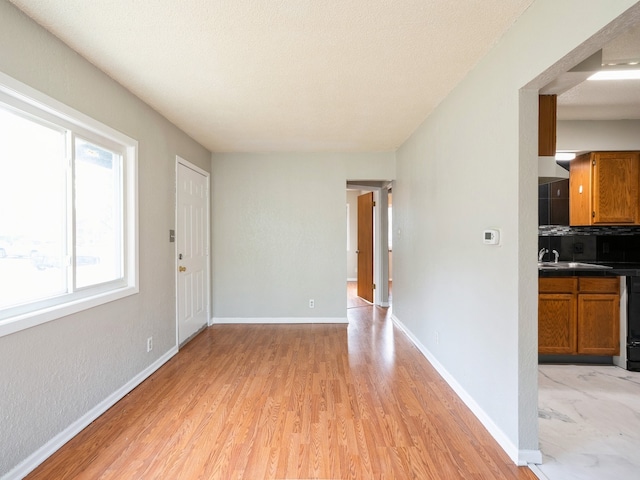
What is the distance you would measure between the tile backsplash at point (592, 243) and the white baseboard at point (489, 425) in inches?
79.1

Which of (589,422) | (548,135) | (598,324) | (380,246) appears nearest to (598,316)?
(598,324)

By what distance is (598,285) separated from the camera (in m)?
3.04

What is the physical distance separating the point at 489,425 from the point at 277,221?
11.1ft

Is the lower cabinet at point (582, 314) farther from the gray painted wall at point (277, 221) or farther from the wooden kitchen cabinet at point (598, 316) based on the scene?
the gray painted wall at point (277, 221)

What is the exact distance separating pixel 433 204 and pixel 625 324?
1977 millimetres

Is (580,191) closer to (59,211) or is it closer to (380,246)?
(380,246)

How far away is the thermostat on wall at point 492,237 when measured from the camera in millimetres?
1968

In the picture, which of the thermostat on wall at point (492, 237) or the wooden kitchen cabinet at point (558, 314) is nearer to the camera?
the thermostat on wall at point (492, 237)

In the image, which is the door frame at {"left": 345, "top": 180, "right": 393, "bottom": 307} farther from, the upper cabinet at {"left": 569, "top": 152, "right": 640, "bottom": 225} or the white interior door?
the upper cabinet at {"left": 569, "top": 152, "right": 640, "bottom": 225}

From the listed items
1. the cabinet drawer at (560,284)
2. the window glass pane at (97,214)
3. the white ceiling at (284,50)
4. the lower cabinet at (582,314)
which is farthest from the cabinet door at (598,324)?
the window glass pane at (97,214)

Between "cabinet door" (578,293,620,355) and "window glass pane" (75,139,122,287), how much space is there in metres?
3.99

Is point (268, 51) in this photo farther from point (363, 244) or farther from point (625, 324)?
point (363, 244)

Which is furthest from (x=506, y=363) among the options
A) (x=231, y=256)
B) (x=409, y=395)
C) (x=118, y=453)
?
(x=231, y=256)

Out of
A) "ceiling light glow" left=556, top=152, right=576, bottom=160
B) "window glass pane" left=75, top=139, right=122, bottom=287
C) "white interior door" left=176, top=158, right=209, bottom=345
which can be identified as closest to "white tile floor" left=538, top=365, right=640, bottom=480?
"ceiling light glow" left=556, top=152, right=576, bottom=160
